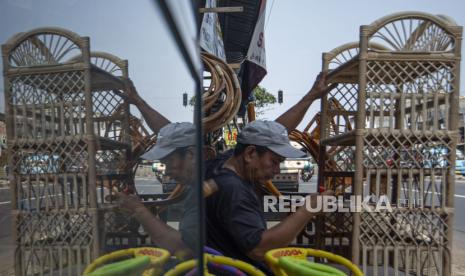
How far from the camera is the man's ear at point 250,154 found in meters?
1.85

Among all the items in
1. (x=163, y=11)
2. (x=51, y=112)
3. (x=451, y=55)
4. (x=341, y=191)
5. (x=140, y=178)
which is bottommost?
(x=341, y=191)

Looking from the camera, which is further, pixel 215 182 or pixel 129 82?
pixel 215 182

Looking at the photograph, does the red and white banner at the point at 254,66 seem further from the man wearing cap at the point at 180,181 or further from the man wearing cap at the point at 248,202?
the man wearing cap at the point at 180,181

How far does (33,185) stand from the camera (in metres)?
0.54

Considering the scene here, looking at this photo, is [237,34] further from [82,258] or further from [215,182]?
[82,258]

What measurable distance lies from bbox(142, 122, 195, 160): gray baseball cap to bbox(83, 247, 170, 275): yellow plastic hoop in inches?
6.2

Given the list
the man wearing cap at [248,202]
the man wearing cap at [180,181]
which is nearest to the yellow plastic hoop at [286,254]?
the man wearing cap at [248,202]

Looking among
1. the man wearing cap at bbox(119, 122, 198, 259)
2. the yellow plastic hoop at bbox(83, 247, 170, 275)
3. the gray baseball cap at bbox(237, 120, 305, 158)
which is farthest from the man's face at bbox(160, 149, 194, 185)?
the gray baseball cap at bbox(237, 120, 305, 158)

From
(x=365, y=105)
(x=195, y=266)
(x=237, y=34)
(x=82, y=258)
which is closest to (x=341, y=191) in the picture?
(x=365, y=105)

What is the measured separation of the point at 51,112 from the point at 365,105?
6.66 ft

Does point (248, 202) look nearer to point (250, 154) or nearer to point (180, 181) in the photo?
point (250, 154)

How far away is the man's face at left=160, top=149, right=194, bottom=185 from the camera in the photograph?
75cm

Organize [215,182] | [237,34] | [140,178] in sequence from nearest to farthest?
[140,178] < [215,182] < [237,34]

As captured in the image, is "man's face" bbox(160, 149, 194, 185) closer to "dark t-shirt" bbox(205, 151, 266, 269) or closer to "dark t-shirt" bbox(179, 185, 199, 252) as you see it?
"dark t-shirt" bbox(179, 185, 199, 252)
